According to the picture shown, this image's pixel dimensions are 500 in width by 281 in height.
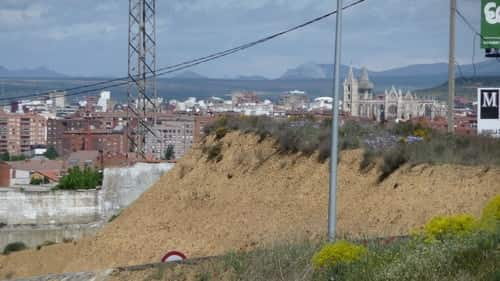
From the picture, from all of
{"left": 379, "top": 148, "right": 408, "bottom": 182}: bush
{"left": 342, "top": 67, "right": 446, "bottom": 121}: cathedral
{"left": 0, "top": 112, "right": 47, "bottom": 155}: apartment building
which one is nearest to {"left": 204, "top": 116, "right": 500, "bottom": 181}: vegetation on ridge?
{"left": 379, "top": 148, "right": 408, "bottom": 182}: bush

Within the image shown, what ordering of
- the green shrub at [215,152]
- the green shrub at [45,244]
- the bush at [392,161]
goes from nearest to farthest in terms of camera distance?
1. the bush at [392,161]
2. the green shrub at [215,152]
3. the green shrub at [45,244]

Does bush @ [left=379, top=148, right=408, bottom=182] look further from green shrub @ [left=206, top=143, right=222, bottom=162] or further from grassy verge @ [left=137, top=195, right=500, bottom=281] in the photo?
grassy verge @ [left=137, top=195, right=500, bottom=281]

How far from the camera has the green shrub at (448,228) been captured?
12680 millimetres

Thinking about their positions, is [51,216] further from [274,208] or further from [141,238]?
[274,208]

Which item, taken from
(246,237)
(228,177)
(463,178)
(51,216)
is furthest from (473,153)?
(51,216)

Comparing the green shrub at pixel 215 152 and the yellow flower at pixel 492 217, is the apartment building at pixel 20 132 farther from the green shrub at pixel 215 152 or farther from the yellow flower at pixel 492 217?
the yellow flower at pixel 492 217

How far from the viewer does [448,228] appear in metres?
13.0

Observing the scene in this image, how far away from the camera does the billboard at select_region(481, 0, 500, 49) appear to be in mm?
24203

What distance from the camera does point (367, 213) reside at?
23.6 metres

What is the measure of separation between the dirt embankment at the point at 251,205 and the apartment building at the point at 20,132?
457 ft

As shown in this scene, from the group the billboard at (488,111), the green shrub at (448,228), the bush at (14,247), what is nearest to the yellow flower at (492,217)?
the green shrub at (448,228)

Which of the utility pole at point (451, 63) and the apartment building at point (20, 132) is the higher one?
the utility pole at point (451, 63)

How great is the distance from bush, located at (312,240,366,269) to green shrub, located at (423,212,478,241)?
85cm

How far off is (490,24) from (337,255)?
1365cm
